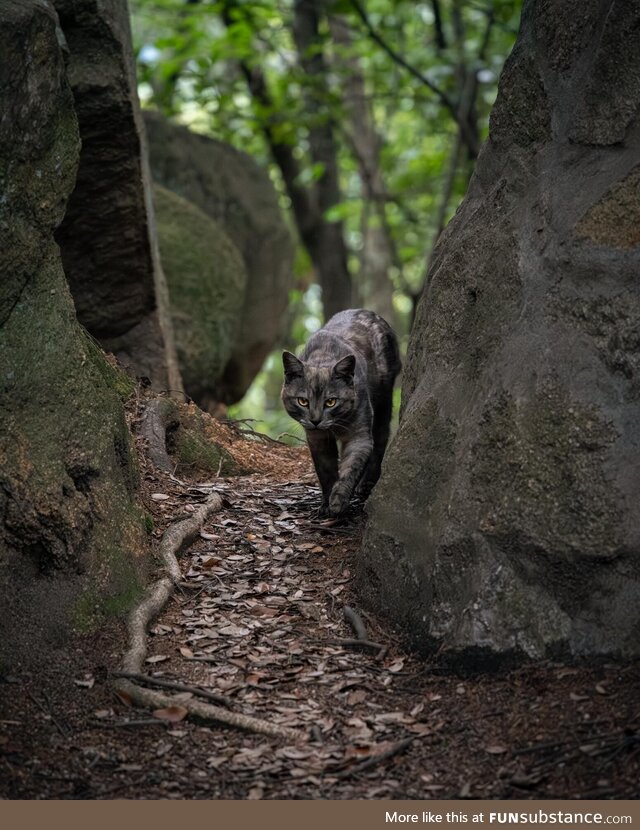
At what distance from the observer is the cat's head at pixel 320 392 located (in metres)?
6.89

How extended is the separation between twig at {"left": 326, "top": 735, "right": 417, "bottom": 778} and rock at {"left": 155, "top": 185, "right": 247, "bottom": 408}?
7.60 metres

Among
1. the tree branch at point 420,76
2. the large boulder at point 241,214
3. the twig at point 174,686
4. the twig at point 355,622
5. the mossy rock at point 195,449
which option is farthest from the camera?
the large boulder at point 241,214

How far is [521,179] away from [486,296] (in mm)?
714

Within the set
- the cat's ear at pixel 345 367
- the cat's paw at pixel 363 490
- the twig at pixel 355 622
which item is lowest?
the twig at pixel 355 622

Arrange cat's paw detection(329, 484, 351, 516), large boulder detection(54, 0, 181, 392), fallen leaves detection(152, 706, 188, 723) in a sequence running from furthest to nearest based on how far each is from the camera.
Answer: large boulder detection(54, 0, 181, 392) < cat's paw detection(329, 484, 351, 516) < fallen leaves detection(152, 706, 188, 723)

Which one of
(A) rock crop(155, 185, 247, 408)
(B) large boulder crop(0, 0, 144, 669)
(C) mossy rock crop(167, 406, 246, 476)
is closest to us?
(B) large boulder crop(0, 0, 144, 669)

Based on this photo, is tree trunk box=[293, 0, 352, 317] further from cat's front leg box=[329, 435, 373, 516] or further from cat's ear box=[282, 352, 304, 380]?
cat's front leg box=[329, 435, 373, 516]

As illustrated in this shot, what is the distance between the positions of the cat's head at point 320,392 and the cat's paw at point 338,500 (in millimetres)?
565

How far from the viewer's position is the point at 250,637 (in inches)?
202

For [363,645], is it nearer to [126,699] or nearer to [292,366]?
[126,699]

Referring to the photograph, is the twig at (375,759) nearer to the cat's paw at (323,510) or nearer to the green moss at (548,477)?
the green moss at (548,477)

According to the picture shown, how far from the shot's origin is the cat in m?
6.88

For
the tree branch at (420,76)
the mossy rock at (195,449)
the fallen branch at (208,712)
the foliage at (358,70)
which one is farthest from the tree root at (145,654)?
the tree branch at (420,76)

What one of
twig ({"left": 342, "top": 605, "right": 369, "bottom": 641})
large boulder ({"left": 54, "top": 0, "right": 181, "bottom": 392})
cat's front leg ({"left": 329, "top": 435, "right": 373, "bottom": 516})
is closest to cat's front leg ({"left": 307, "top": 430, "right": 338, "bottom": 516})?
cat's front leg ({"left": 329, "top": 435, "right": 373, "bottom": 516})
